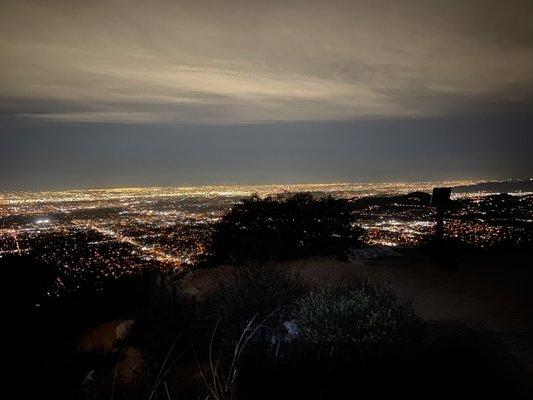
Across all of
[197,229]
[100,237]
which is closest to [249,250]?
[197,229]

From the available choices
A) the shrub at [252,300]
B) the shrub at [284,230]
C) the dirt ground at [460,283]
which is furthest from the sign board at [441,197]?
the shrub at [252,300]

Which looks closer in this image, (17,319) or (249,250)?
(17,319)

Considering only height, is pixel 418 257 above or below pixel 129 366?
above

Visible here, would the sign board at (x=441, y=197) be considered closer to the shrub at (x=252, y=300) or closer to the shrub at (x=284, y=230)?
the shrub at (x=284, y=230)

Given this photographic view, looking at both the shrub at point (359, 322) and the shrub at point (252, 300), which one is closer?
the shrub at point (359, 322)

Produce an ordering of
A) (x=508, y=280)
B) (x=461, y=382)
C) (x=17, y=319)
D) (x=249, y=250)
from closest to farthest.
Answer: (x=461, y=382) < (x=17, y=319) < (x=508, y=280) < (x=249, y=250)

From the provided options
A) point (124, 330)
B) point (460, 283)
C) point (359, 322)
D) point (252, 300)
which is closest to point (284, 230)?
point (460, 283)

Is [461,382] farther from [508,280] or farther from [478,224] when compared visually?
[478,224]
